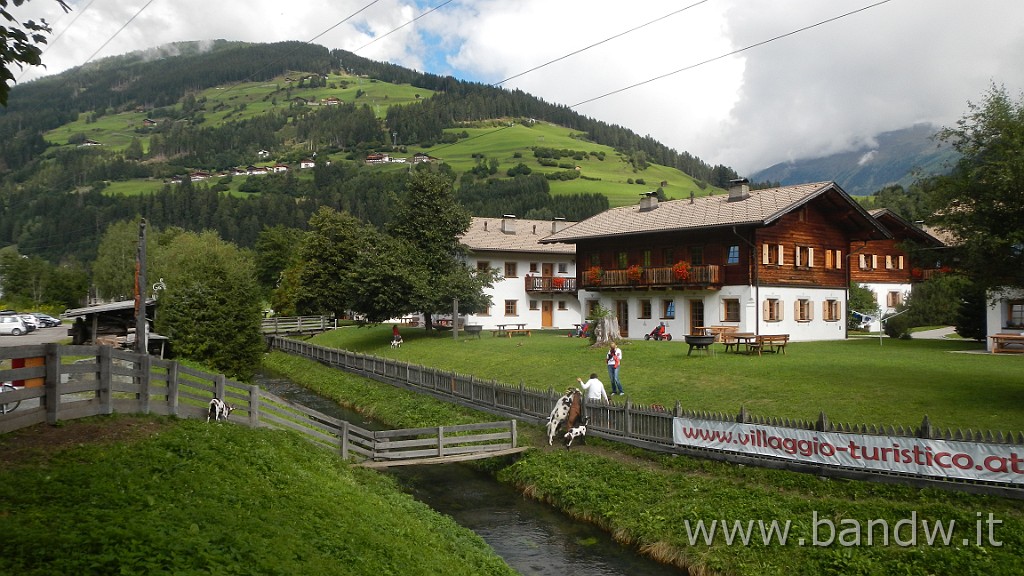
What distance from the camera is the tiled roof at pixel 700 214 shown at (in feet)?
126

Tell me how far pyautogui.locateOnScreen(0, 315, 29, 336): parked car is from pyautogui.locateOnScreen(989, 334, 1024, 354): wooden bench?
6604 centimetres

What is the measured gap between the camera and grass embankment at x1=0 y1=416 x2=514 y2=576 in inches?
279

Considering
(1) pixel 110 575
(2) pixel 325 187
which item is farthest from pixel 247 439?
(2) pixel 325 187

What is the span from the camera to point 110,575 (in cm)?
651

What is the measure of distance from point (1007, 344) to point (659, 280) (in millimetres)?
16712

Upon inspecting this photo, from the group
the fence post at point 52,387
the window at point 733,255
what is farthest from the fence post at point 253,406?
the window at point 733,255

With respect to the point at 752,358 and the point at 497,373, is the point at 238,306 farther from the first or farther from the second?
the point at 752,358

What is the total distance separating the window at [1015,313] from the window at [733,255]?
12449 millimetres

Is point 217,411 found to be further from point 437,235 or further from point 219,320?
point 437,235

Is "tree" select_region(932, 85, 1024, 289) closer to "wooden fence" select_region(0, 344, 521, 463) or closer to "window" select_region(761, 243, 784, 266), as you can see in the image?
"wooden fence" select_region(0, 344, 521, 463)

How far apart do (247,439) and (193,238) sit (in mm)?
74447

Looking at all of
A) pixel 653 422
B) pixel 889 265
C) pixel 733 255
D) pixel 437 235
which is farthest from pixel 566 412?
pixel 889 265

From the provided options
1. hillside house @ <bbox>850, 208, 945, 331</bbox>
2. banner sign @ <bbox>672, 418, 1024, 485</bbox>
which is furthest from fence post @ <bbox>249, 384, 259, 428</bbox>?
hillside house @ <bbox>850, 208, 945, 331</bbox>

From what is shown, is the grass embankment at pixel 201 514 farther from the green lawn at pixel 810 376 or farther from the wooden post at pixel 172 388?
the green lawn at pixel 810 376
